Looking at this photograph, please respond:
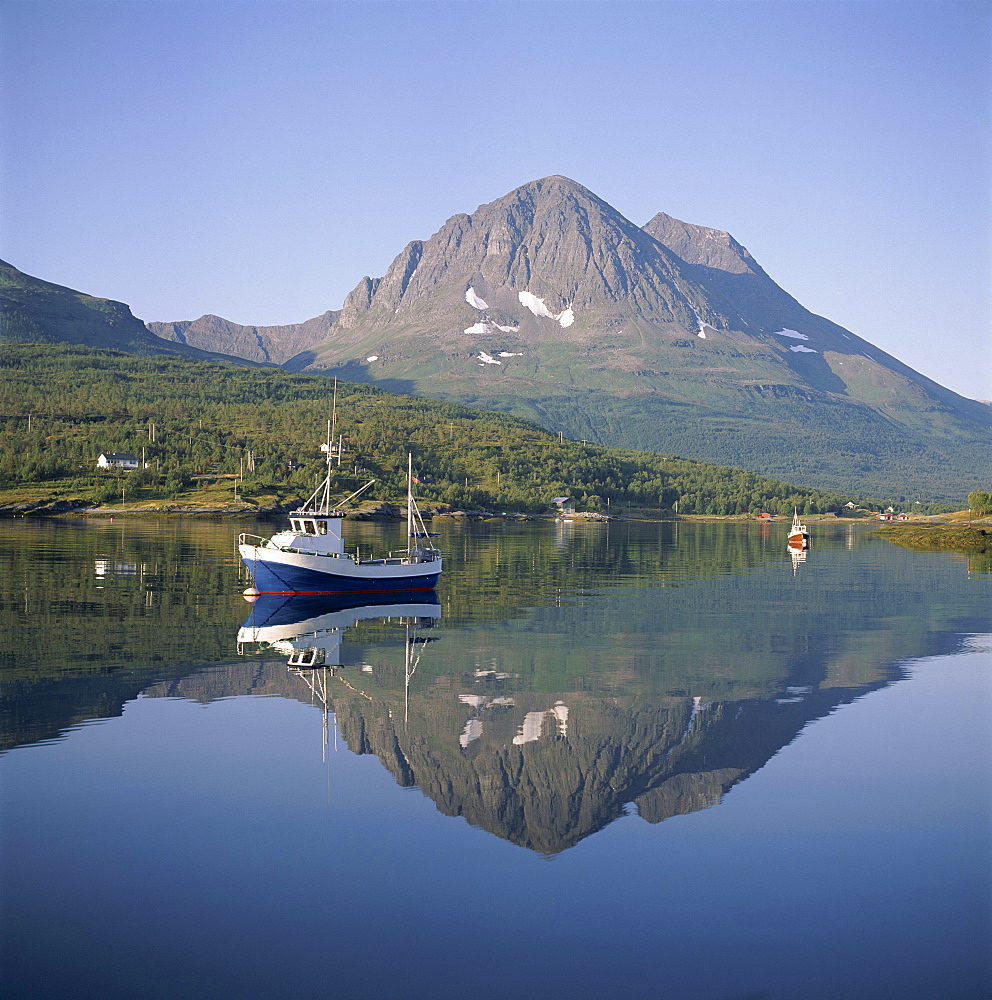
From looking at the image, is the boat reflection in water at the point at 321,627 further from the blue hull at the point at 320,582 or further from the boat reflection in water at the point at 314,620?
the blue hull at the point at 320,582

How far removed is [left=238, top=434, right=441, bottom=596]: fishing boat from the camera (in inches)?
2408

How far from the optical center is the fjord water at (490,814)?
51.2 feet

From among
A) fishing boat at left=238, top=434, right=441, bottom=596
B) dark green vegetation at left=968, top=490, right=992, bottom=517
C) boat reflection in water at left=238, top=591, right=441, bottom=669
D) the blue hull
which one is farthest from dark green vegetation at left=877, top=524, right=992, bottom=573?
boat reflection in water at left=238, top=591, right=441, bottom=669

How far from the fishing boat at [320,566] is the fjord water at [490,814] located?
43.4 feet

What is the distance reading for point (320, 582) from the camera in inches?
2454

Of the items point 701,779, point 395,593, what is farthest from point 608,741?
point 395,593

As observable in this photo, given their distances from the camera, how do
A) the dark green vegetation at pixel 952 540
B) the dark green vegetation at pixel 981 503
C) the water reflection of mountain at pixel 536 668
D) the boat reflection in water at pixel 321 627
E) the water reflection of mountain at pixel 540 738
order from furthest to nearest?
1. the dark green vegetation at pixel 981 503
2. the dark green vegetation at pixel 952 540
3. the boat reflection in water at pixel 321 627
4. the water reflection of mountain at pixel 536 668
5. the water reflection of mountain at pixel 540 738

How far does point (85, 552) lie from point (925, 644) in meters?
66.6

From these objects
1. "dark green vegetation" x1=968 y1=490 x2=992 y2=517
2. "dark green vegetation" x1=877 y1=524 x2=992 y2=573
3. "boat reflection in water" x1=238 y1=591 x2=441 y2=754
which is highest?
"dark green vegetation" x1=968 y1=490 x2=992 y2=517

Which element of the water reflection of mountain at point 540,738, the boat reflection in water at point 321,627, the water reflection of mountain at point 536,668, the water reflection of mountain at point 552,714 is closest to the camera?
the water reflection of mountain at point 540,738

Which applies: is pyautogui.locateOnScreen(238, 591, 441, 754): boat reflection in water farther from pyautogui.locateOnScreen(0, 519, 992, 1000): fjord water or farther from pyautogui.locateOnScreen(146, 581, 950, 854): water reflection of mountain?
pyautogui.locateOnScreen(0, 519, 992, 1000): fjord water

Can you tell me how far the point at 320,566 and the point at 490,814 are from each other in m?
40.9

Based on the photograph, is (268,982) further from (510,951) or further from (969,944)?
(969,944)

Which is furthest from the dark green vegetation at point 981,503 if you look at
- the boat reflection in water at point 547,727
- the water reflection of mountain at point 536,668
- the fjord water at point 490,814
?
the boat reflection in water at point 547,727
